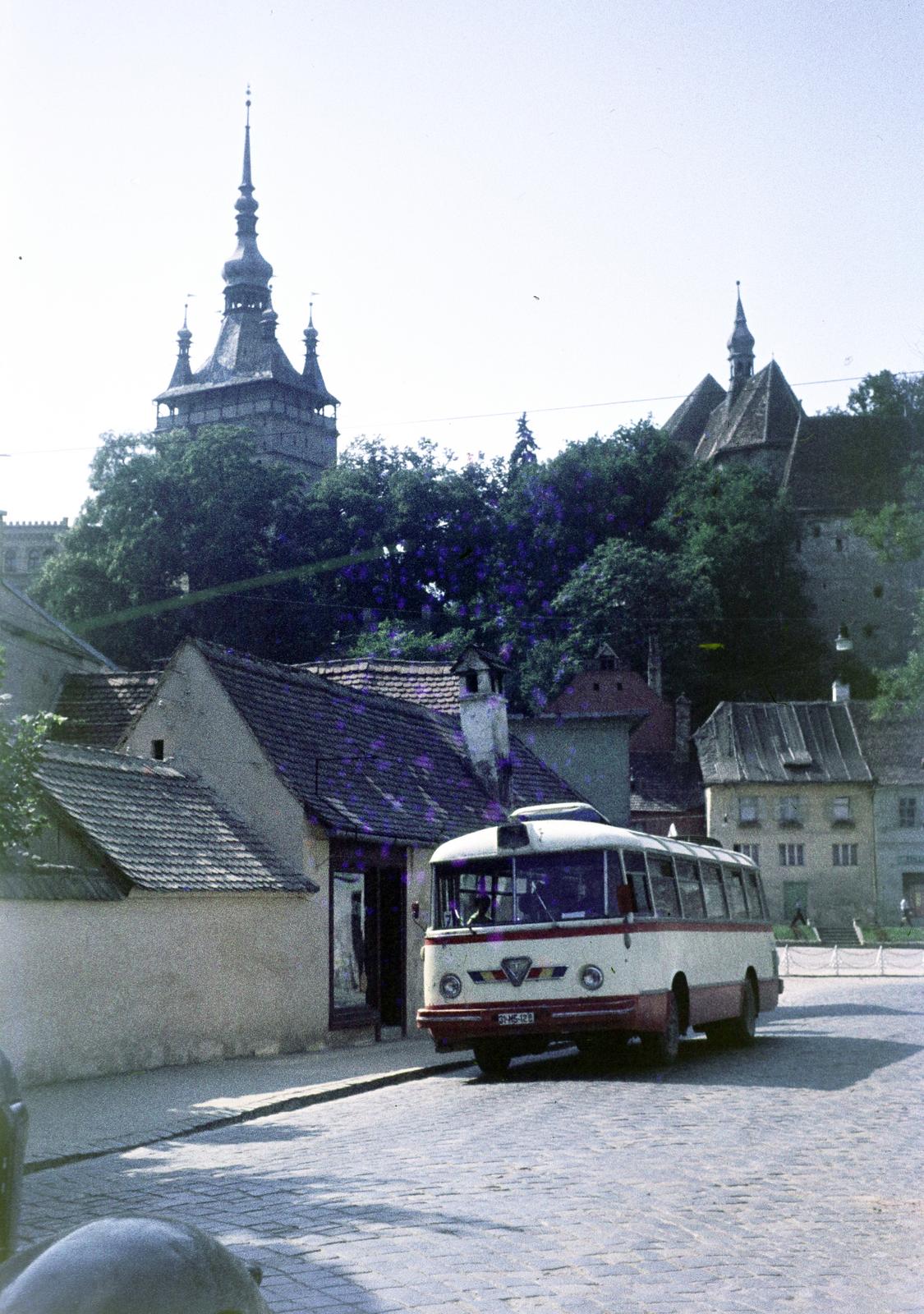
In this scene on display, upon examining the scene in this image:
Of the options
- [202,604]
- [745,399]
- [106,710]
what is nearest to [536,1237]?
[106,710]

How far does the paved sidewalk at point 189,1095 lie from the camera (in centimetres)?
1253

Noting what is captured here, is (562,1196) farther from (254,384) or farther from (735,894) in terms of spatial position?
(254,384)

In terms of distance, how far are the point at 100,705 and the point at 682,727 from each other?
59151mm

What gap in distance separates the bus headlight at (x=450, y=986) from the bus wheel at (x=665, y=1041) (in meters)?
2.05

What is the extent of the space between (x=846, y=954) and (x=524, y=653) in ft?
122

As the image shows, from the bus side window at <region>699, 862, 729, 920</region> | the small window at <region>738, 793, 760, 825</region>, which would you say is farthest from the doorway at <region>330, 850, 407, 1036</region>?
the small window at <region>738, 793, 760, 825</region>

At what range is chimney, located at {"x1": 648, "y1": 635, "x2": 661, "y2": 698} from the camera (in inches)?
3460

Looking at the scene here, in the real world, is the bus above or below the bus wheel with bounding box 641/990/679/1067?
above

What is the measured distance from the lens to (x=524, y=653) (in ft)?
280

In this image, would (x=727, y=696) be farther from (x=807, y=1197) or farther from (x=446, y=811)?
(x=807, y=1197)

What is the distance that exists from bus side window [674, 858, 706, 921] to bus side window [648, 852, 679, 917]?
24 centimetres

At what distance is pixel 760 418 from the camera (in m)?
118

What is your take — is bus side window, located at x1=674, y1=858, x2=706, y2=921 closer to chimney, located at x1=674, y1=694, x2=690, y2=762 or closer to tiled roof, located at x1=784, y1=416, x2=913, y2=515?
chimney, located at x1=674, y1=694, x2=690, y2=762

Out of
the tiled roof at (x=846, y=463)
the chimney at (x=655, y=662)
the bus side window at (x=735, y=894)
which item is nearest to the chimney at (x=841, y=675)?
the chimney at (x=655, y=662)
